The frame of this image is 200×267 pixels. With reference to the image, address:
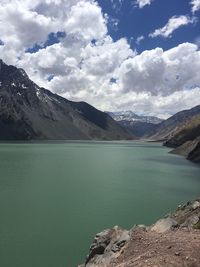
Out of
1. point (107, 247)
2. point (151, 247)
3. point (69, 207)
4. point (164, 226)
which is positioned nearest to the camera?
point (151, 247)

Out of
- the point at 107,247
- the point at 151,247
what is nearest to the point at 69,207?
the point at 107,247

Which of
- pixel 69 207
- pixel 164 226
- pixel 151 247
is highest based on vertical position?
pixel 151 247

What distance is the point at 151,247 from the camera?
2364cm

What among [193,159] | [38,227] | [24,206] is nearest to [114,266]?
[38,227]

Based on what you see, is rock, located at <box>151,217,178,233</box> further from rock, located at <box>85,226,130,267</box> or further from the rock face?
rock, located at <box>85,226,130,267</box>

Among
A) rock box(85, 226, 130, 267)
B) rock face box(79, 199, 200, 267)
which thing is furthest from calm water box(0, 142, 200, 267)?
rock face box(79, 199, 200, 267)

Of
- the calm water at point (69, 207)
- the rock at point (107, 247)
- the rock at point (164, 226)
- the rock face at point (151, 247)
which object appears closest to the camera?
the rock face at point (151, 247)

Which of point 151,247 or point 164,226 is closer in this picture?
point 151,247

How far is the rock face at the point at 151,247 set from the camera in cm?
2033

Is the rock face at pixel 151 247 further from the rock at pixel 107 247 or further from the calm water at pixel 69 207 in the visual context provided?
the calm water at pixel 69 207

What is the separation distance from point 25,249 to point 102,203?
2621 centimetres

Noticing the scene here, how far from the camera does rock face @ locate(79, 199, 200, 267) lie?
66.7ft

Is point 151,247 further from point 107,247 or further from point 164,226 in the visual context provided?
point 164,226

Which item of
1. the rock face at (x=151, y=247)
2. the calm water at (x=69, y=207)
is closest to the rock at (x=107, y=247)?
the rock face at (x=151, y=247)
